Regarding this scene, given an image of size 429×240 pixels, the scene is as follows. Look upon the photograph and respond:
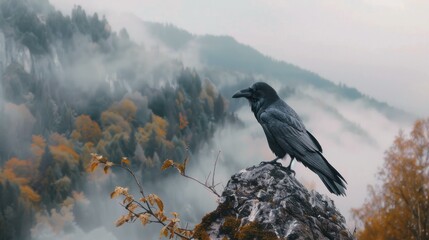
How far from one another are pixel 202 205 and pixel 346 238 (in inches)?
6449

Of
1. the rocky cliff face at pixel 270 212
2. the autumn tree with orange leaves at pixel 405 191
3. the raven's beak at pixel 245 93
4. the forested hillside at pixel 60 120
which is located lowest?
the rocky cliff face at pixel 270 212

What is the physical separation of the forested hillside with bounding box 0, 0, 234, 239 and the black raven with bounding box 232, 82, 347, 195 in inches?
4250

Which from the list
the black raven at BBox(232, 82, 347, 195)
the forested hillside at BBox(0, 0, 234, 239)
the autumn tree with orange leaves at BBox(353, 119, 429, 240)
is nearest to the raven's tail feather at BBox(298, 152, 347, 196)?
the black raven at BBox(232, 82, 347, 195)

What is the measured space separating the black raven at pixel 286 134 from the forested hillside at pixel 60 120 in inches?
4250

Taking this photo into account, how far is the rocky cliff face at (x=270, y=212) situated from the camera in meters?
6.02

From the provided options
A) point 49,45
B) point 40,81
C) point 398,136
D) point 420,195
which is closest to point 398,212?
point 420,195

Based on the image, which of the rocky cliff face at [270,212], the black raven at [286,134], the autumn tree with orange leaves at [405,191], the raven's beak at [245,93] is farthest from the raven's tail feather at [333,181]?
the autumn tree with orange leaves at [405,191]

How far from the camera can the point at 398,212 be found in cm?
2575

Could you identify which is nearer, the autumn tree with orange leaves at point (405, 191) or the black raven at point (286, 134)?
the black raven at point (286, 134)

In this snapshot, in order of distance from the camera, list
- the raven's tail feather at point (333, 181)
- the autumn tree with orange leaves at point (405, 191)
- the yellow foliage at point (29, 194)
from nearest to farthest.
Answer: the raven's tail feather at point (333, 181) < the autumn tree with orange leaves at point (405, 191) < the yellow foliage at point (29, 194)

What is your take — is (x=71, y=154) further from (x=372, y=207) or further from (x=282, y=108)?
(x=282, y=108)

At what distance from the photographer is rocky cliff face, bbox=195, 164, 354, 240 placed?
6.02 m

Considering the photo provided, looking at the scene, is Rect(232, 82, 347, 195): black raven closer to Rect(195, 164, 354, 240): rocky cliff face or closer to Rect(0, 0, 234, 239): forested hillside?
Result: Rect(195, 164, 354, 240): rocky cliff face

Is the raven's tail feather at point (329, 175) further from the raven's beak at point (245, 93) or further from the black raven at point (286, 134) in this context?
the raven's beak at point (245, 93)
